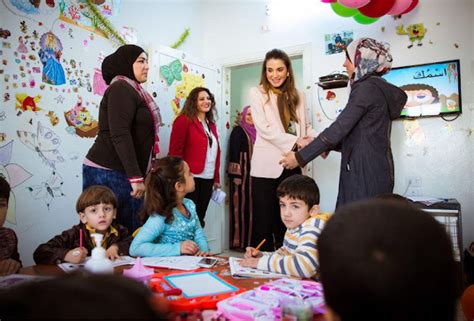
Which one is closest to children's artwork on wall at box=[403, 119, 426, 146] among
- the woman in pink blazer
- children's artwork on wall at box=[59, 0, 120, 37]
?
the woman in pink blazer

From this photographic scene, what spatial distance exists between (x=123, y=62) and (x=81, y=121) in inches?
33.4

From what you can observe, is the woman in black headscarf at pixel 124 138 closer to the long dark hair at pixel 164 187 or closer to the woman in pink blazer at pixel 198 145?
the long dark hair at pixel 164 187

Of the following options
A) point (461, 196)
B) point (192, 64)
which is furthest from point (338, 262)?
point (192, 64)

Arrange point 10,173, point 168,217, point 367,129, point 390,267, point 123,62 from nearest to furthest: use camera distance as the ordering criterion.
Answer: point 390,267
point 168,217
point 367,129
point 123,62
point 10,173

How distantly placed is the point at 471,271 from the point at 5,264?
2.64 metres

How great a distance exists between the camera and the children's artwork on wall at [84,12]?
2.81 meters

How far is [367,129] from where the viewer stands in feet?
6.72

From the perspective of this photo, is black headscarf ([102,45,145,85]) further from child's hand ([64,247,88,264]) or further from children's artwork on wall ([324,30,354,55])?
children's artwork on wall ([324,30,354,55])

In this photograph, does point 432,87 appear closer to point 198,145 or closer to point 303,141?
point 303,141

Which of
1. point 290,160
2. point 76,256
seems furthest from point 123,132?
point 290,160

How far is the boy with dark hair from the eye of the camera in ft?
1.56

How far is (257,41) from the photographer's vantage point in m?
3.97

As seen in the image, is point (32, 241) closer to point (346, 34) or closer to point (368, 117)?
point (368, 117)

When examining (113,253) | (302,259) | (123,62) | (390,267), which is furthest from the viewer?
(123,62)
